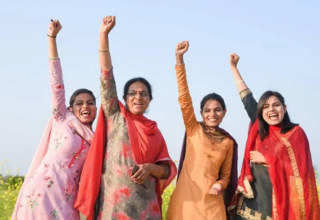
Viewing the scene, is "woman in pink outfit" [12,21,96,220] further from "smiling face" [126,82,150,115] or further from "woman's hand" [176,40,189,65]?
"woman's hand" [176,40,189,65]

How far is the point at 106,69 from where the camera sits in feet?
13.6

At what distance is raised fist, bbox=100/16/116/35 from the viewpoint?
4.18m

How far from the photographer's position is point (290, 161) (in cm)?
445

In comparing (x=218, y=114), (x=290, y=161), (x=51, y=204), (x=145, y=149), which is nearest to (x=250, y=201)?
(x=290, y=161)

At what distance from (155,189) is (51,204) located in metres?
1.06

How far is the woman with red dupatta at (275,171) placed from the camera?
4.35 meters

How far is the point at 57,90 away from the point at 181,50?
4.66 ft

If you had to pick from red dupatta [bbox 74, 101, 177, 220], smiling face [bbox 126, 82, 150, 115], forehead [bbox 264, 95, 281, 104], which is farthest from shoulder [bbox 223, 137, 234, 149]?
smiling face [bbox 126, 82, 150, 115]

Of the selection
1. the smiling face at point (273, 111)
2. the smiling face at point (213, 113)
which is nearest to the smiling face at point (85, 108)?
the smiling face at point (213, 113)

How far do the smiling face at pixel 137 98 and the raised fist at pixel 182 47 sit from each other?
0.54 m

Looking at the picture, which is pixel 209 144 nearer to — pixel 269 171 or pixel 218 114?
pixel 218 114

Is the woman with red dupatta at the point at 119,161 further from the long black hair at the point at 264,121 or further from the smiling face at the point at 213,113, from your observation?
the long black hair at the point at 264,121

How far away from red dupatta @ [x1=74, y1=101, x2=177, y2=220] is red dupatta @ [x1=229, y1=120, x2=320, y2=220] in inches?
41.7

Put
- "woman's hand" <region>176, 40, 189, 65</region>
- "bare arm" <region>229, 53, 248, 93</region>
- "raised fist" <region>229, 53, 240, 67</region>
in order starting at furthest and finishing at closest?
1. "raised fist" <region>229, 53, 240, 67</region>
2. "bare arm" <region>229, 53, 248, 93</region>
3. "woman's hand" <region>176, 40, 189, 65</region>
